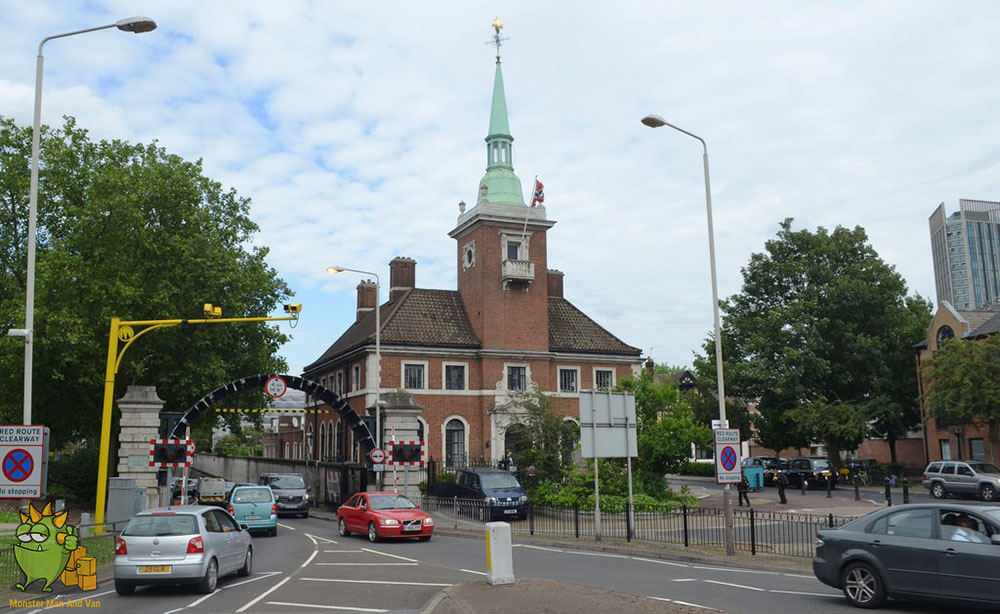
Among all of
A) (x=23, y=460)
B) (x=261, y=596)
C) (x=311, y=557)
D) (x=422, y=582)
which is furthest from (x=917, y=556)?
(x=311, y=557)

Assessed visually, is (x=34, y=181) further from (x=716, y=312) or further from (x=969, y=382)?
(x=969, y=382)

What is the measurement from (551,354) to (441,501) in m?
19.9

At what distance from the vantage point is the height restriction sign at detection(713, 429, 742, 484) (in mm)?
19500

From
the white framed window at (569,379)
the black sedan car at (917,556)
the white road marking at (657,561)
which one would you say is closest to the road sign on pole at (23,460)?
the black sedan car at (917,556)

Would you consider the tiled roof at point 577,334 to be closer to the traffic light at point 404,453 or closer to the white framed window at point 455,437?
the white framed window at point 455,437

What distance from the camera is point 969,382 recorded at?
135 ft

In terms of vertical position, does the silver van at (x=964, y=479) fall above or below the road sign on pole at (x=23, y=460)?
below

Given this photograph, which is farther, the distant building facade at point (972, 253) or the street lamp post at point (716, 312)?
the distant building facade at point (972, 253)

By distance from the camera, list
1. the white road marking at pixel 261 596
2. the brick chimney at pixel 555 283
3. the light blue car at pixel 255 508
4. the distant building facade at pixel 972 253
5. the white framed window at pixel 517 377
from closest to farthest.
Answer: the white road marking at pixel 261 596 → the light blue car at pixel 255 508 → the white framed window at pixel 517 377 → the brick chimney at pixel 555 283 → the distant building facade at pixel 972 253

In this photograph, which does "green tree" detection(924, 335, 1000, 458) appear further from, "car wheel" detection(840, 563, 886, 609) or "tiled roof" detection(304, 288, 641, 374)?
"car wheel" detection(840, 563, 886, 609)

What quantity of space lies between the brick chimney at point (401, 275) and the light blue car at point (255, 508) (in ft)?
93.8

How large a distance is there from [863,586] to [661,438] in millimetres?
22998

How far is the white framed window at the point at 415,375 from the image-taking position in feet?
163

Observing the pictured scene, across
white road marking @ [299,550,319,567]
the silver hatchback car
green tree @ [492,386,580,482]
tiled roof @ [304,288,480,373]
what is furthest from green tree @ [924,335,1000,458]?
the silver hatchback car
